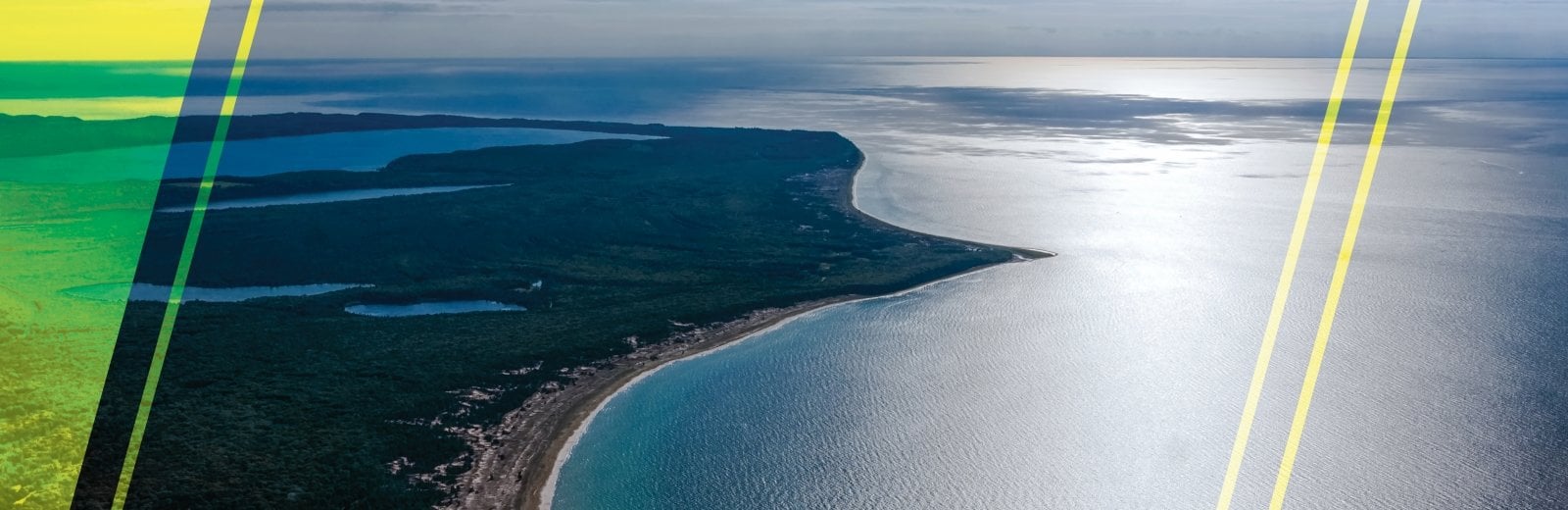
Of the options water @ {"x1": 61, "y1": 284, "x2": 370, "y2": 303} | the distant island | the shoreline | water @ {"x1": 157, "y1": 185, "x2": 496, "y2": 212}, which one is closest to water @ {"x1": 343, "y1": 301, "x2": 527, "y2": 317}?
the distant island

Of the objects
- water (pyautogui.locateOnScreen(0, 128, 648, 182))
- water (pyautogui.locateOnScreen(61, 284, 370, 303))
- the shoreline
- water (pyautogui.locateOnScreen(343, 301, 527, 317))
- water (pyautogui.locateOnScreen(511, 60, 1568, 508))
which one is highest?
water (pyautogui.locateOnScreen(511, 60, 1568, 508))

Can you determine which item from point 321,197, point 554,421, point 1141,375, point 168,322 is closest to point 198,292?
point 168,322

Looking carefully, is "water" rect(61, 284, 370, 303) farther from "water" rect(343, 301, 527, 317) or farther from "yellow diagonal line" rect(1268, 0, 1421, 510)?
"yellow diagonal line" rect(1268, 0, 1421, 510)

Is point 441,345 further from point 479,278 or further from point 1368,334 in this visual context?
point 1368,334

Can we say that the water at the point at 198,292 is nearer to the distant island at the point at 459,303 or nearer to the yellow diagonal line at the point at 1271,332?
the distant island at the point at 459,303

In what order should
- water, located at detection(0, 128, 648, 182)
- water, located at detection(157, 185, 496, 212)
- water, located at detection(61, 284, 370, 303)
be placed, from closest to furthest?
water, located at detection(61, 284, 370, 303) < water, located at detection(157, 185, 496, 212) < water, located at detection(0, 128, 648, 182)
